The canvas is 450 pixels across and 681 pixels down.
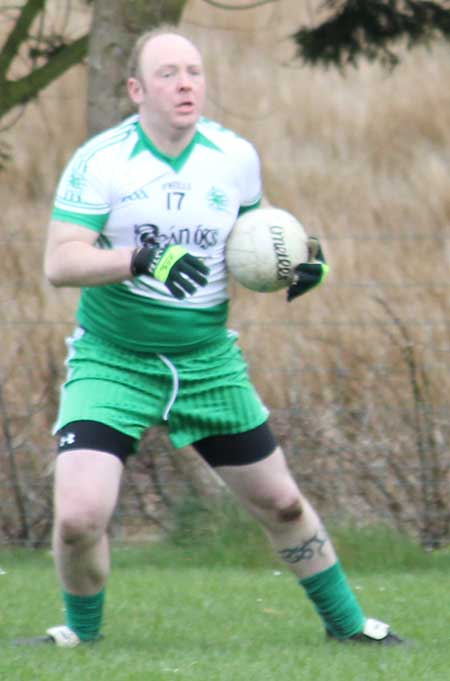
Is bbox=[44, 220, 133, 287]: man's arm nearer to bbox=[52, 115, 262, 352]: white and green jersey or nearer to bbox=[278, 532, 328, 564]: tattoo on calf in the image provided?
bbox=[52, 115, 262, 352]: white and green jersey

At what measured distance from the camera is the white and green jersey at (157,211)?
5.05 m

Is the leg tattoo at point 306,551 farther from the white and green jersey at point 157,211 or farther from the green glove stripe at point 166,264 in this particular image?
the green glove stripe at point 166,264

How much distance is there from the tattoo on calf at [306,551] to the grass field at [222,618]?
318mm

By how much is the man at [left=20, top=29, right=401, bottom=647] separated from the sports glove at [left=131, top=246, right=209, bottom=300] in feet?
0.29

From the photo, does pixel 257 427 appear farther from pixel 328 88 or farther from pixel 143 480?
pixel 328 88

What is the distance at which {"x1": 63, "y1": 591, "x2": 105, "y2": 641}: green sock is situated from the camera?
17.3 feet

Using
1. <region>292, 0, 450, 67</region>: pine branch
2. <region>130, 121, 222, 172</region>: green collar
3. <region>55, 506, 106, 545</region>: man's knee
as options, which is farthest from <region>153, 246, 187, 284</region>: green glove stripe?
<region>292, 0, 450, 67</region>: pine branch

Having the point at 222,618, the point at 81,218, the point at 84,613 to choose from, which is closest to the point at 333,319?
the point at 222,618

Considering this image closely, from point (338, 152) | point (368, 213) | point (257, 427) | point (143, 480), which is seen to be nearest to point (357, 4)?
point (143, 480)

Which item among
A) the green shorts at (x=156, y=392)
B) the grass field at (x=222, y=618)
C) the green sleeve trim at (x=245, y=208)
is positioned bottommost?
the grass field at (x=222, y=618)

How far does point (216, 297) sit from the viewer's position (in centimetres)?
526

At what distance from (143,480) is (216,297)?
334cm

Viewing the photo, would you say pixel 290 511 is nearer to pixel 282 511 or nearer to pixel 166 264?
pixel 282 511

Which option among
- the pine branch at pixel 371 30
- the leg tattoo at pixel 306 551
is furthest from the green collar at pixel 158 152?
the pine branch at pixel 371 30
